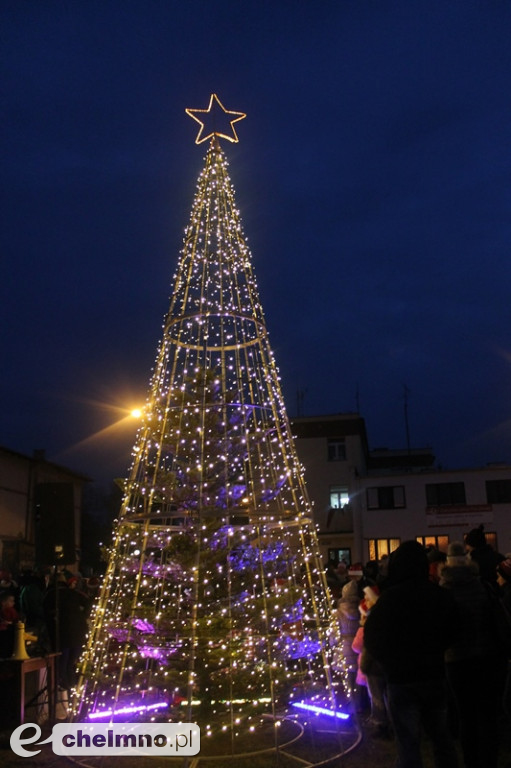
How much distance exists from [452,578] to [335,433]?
96.5ft

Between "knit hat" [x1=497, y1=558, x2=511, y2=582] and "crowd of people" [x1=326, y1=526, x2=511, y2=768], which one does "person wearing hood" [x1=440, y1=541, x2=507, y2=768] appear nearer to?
"crowd of people" [x1=326, y1=526, x2=511, y2=768]

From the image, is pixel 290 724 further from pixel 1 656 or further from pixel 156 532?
pixel 1 656

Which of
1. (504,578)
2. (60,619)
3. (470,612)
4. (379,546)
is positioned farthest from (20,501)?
(470,612)

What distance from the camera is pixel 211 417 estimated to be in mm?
7582

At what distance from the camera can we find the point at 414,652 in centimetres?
416

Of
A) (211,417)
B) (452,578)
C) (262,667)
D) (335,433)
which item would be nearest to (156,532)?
(211,417)

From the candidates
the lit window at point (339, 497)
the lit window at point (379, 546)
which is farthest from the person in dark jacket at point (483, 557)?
the lit window at point (339, 497)

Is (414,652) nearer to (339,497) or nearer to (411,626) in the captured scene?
(411,626)

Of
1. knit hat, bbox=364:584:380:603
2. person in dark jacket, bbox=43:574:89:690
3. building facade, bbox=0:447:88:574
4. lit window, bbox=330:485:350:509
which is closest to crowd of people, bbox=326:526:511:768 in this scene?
knit hat, bbox=364:584:380:603

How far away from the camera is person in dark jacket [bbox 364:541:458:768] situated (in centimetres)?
414

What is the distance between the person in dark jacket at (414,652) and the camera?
4.14 meters

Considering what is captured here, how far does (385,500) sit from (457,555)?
2620 cm

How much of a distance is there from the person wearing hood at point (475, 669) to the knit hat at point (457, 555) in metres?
0.07

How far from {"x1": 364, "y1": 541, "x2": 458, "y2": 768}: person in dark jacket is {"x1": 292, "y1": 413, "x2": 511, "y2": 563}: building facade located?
84.2 feet
